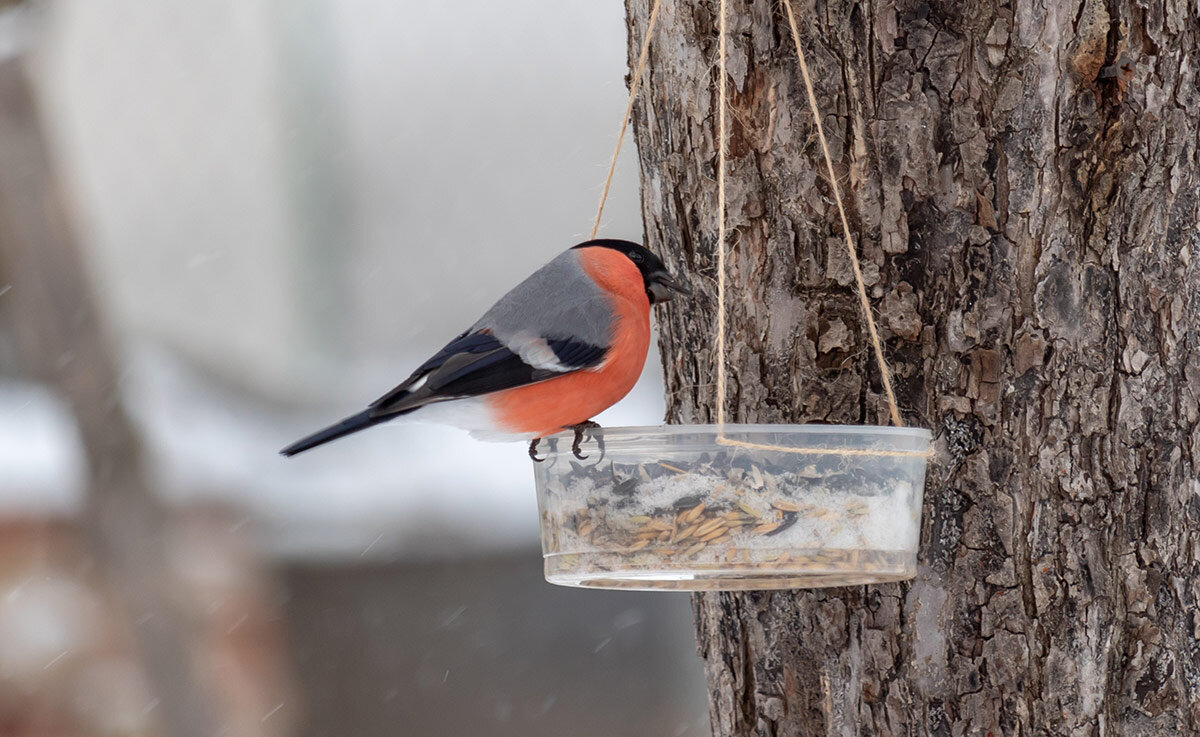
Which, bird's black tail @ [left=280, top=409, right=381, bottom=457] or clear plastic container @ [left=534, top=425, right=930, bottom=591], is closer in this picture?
clear plastic container @ [left=534, top=425, right=930, bottom=591]

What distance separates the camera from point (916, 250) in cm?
186

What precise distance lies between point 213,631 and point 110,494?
105 cm

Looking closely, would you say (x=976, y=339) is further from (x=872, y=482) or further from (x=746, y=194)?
(x=746, y=194)

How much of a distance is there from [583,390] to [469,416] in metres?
0.20

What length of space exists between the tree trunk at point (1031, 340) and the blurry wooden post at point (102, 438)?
347 cm

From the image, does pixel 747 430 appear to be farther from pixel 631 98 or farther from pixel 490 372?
pixel 631 98

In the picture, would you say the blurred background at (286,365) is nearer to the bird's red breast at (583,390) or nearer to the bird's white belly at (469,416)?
the bird's white belly at (469,416)

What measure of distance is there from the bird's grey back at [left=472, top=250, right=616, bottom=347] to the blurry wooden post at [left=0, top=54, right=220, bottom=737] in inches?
121

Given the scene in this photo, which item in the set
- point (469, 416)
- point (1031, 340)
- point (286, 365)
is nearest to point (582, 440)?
point (469, 416)

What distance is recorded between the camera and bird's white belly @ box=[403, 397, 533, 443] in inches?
74.0

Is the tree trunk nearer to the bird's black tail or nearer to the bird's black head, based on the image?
the bird's black head

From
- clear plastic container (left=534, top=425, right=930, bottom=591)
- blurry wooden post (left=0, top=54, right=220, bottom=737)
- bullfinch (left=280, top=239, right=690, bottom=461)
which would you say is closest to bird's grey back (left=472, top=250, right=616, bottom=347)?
bullfinch (left=280, top=239, right=690, bottom=461)

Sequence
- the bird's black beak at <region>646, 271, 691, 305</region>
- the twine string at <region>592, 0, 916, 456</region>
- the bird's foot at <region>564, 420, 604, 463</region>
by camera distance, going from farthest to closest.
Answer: the bird's black beak at <region>646, 271, 691, 305</region> < the bird's foot at <region>564, 420, 604, 463</region> < the twine string at <region>592, 0, 916, 456</region>

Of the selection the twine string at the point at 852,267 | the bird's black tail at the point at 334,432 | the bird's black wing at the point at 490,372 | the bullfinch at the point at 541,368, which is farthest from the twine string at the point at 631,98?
the bird's black tail at the point at 334,432
